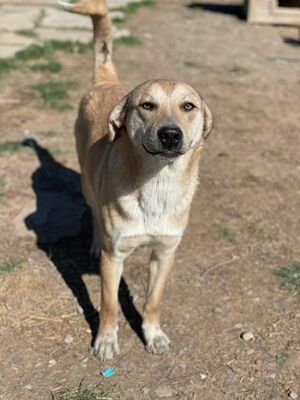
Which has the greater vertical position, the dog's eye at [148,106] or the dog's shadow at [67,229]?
the dog's eye at [148,106]

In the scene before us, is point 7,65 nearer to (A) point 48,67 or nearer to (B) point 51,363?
(A) point 48,67

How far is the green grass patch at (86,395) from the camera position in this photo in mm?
3021

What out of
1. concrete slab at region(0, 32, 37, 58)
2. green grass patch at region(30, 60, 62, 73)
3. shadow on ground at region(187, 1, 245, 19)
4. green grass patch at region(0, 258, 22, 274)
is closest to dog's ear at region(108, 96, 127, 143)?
green grass patch at region(0, 258, 22, 274)

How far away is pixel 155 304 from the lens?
3.45 meters

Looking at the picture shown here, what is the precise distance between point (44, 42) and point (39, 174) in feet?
13.6

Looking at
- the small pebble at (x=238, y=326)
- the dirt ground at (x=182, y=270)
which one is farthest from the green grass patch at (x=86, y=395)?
the small pebble at (x=238, y=326)

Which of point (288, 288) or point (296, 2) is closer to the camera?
point (288, 288)

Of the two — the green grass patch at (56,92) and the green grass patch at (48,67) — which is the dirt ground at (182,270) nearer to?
the green grass patch at (56,92)

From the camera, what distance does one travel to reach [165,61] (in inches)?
337

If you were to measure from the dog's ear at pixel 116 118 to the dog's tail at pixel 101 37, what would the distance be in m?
1.21

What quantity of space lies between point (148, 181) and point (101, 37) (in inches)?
64.8

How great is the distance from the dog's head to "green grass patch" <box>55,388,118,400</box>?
4.15 feet

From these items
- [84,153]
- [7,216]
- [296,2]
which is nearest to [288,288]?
[84,153]

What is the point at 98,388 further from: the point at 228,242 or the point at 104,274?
the point at 228,242
